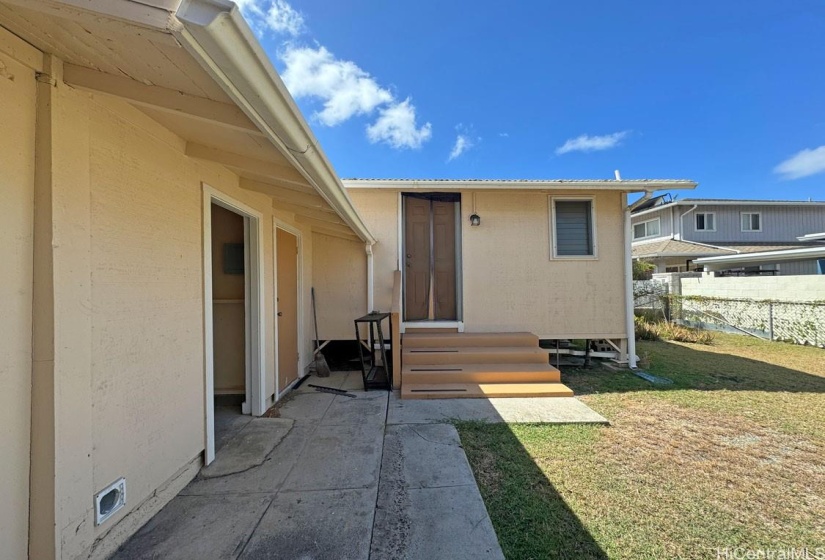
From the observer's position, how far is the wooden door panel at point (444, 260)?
19.3 ft

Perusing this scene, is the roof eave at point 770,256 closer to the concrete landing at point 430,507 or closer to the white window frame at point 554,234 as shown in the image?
the white window frame at point 554,234

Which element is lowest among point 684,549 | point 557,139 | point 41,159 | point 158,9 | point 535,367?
point 684,549

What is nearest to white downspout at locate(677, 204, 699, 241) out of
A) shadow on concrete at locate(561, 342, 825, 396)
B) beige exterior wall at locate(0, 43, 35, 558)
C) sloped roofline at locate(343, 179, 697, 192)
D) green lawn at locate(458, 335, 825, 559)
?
shadow on concrete at locate(561, 342, 825, 396)

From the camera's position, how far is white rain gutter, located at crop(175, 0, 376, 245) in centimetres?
94

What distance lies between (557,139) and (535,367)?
963 centimetres

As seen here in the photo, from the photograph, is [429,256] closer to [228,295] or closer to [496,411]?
[496,411]

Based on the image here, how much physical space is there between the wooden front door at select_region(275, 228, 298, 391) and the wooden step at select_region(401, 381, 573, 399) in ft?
5.41

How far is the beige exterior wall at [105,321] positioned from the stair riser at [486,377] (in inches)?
101

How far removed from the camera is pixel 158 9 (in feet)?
3.06

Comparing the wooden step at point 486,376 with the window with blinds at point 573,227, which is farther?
the window with blinds at point 573,227

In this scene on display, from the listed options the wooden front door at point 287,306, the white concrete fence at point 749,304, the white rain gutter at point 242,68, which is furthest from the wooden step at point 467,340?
the white concrete fence at point 749,304

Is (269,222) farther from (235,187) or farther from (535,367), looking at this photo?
(535,367)

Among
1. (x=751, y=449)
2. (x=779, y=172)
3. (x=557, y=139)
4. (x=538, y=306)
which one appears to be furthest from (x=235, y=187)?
(x=779, y=172)

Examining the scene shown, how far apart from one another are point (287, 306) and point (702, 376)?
6.38 meters
